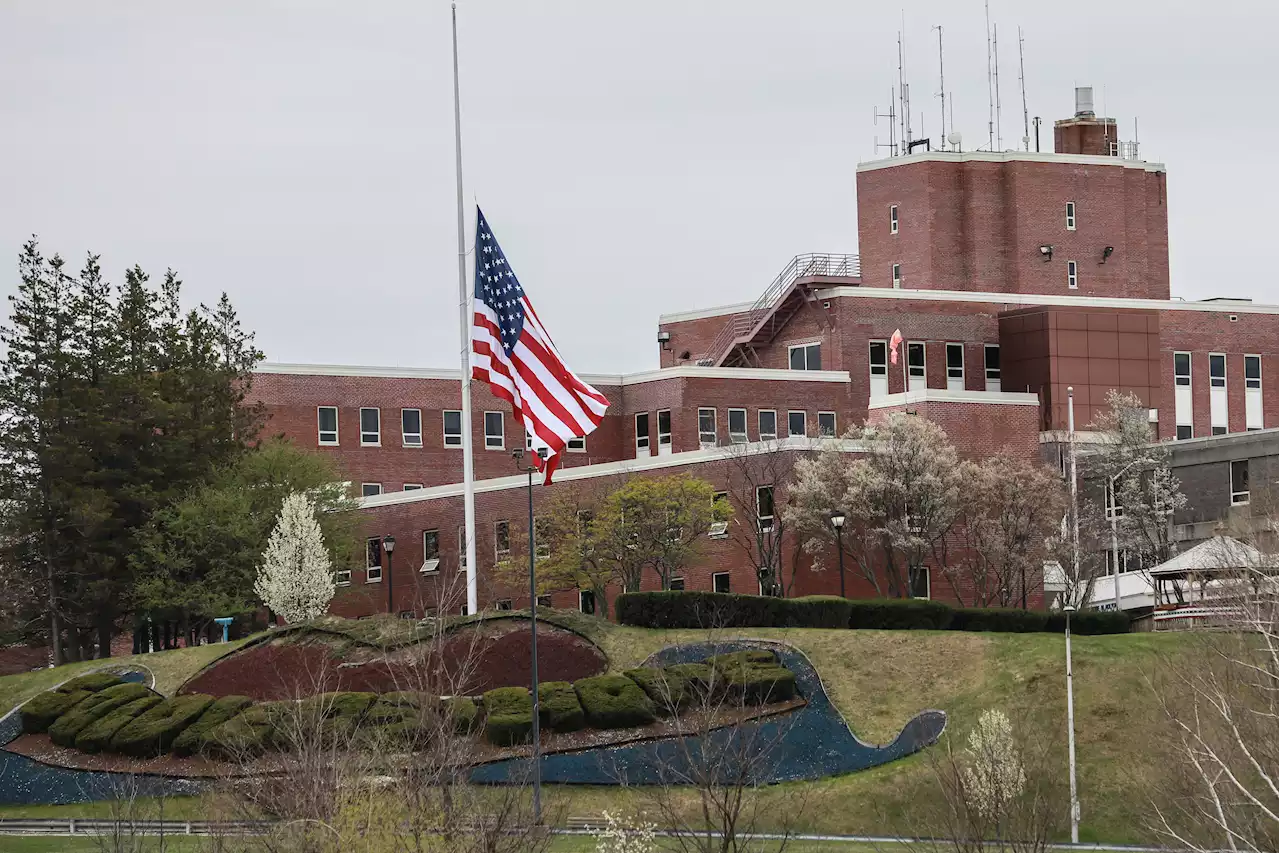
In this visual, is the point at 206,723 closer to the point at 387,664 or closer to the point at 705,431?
the point at 387,664

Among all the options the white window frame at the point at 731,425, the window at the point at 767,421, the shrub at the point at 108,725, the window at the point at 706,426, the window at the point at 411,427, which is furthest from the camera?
the window at the point at 411,427

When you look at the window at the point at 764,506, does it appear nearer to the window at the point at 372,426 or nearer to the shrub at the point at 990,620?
the shrub at the point at 990,620

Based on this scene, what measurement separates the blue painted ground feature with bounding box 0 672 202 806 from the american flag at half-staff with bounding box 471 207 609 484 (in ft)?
39.2

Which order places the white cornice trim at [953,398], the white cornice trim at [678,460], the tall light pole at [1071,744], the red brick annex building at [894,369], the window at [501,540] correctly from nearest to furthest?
the tall light pole at [1071,744], the white cornice trim at [678,460], the white cornice trim at [953,398], the window at [501,540], the red brick annex building at [894,369]

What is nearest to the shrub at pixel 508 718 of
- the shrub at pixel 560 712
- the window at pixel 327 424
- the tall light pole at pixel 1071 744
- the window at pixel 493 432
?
the shrub at pixel 560 712

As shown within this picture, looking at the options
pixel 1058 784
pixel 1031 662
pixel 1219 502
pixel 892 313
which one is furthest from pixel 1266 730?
pixel 892 313

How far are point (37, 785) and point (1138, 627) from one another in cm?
3145

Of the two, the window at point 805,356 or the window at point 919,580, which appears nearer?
the window at point 919,580

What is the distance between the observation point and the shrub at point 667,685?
57.3 meters

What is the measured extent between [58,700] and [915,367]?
42.4 meters

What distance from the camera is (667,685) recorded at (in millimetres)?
57312

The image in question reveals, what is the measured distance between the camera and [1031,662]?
6016 centimetres

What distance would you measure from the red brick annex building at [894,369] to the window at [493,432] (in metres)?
0.13

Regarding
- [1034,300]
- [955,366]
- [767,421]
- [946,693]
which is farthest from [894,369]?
[946,693]
